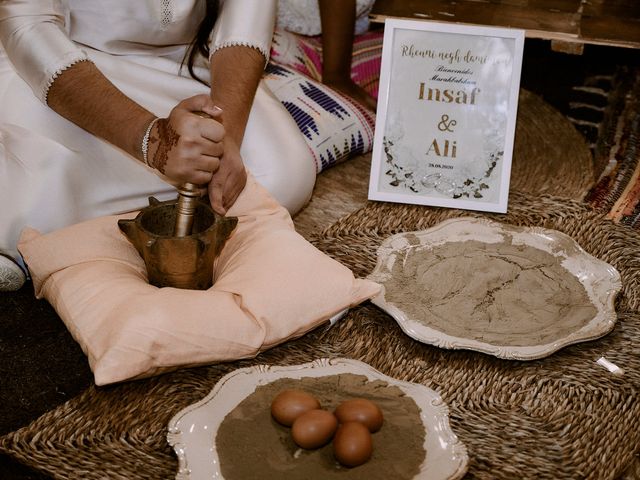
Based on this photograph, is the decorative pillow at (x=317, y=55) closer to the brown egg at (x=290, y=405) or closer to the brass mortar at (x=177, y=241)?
the brass mortar at (x=177, y=241)

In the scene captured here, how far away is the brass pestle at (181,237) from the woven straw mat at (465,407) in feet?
0.55

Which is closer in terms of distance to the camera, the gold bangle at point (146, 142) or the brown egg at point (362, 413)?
the brown egg at point (362, 413)

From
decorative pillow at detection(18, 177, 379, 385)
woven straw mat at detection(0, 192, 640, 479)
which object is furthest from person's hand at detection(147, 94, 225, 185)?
woven straw mat at detection(0, 192, 640, 479)

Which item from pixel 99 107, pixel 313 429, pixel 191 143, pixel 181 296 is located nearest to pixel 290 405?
pixel 313 429

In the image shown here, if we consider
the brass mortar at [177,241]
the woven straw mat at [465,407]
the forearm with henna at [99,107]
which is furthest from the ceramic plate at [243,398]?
the forearm with henna at [99,107]

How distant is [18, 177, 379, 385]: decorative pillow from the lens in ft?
4.00

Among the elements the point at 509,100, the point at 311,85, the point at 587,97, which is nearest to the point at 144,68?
the point at 311,85

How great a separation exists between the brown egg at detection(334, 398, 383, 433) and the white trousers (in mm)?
663

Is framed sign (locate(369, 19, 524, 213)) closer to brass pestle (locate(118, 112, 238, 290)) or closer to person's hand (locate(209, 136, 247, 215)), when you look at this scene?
person's hand (locate(209, 136, 247, 215))

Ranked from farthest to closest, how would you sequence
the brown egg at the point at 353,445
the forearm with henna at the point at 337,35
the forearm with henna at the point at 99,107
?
the forearm with henna at the point at 337,35
the forearm with henna at the point at 99,107
the brown egg at the point at 353,445

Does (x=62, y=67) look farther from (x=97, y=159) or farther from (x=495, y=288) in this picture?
(x=495, y=288)

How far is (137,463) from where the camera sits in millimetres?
1127

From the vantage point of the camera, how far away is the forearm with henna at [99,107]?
141 centimetres

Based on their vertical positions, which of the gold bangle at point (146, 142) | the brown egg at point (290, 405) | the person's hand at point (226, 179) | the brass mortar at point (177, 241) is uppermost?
the gold bangle at point (146, 142)
